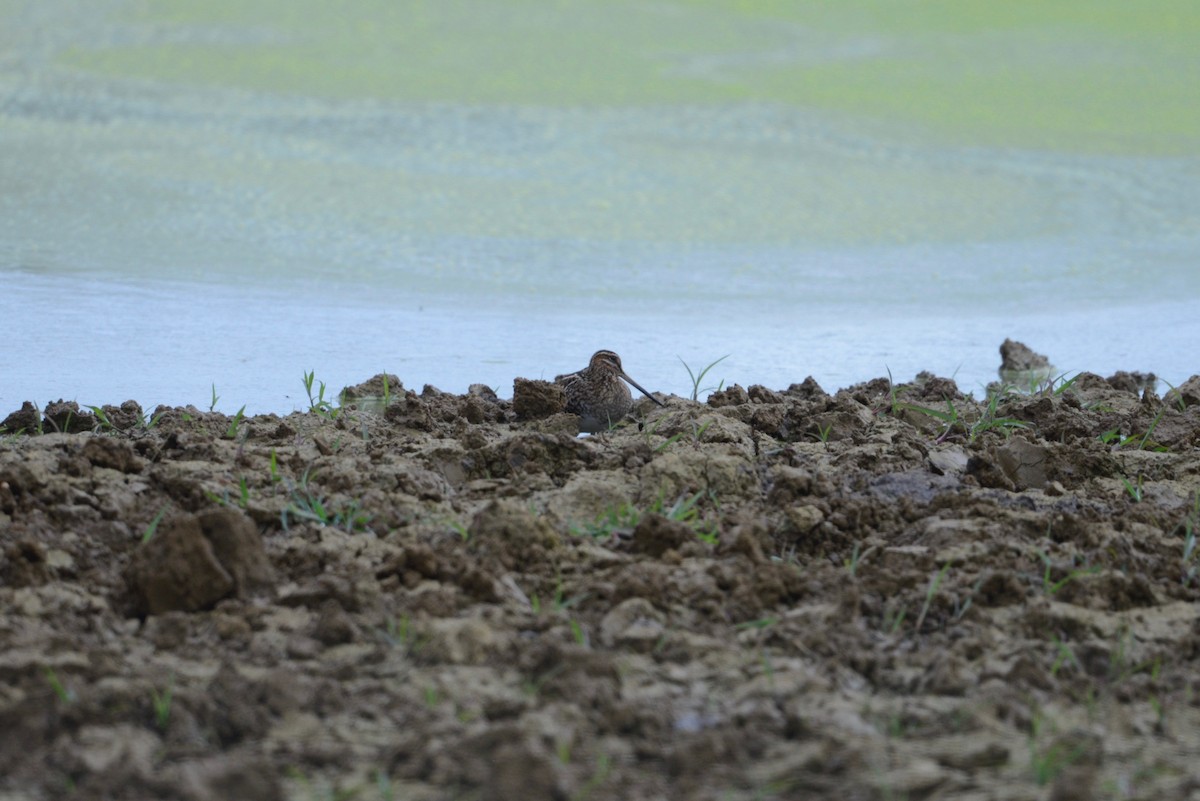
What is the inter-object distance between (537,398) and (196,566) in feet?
5.17

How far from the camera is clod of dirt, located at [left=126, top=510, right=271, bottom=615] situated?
238cm

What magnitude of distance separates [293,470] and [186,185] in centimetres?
447

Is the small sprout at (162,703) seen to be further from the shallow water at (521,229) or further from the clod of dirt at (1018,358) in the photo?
the clod of dirt at (1018,358)

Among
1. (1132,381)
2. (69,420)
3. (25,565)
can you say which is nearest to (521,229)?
(1132,381)

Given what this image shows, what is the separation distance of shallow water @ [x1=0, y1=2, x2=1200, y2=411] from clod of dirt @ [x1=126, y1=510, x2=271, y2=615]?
5.14ft

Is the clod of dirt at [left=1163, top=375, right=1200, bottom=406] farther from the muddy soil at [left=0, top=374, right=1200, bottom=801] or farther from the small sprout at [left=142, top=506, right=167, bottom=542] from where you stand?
the small sprout at [left=142, top=506, right=167, bottom=542]

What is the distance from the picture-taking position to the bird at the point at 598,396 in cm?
385

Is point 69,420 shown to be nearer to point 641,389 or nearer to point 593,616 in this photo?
point 641,389

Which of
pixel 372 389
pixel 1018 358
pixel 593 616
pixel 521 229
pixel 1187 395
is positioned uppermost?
pixel 521 229

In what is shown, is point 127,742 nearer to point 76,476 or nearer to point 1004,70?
point 76,476

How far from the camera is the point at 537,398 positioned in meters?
3.87

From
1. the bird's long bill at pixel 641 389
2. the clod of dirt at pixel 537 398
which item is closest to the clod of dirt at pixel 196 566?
the clod of dirt at pixel 537 398

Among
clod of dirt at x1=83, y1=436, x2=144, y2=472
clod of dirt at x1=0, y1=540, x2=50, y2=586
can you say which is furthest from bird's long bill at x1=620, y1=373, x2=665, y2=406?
clod of dirt at x1=0, y1=540, x2=50, y2=586

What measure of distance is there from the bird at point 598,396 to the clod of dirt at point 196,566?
1482 millimetres
